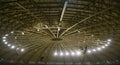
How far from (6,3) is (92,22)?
1507 centimetres

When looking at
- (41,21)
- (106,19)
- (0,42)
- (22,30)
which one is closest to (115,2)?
(106,19)

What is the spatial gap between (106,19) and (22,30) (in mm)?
15666

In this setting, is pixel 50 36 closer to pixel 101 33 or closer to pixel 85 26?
pixel 85 26

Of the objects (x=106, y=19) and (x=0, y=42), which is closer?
(x=106, y=19)

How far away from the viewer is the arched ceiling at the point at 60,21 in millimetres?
29641

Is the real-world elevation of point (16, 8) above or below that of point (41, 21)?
above

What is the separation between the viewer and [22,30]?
3988 centimetres

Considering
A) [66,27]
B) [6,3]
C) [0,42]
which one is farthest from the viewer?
[0,42]

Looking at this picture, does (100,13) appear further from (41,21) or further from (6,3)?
(6,3)

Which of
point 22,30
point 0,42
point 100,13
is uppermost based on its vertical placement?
point 100,13

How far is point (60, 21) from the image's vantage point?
3547 cm

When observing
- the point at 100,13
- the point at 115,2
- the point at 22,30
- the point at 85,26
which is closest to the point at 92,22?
the point at 85,26

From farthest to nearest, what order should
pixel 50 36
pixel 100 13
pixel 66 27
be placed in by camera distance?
1. pixel 50 36
2. pixel 66 27
3. pixel 100 13

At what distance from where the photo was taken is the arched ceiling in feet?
97.2
